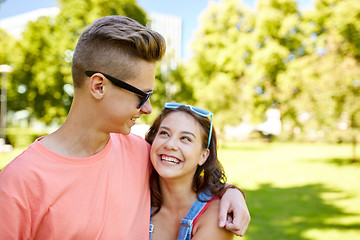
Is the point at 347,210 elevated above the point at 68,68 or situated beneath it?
situated beneath

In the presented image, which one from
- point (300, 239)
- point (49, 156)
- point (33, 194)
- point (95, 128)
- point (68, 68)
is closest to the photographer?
point (33, 194)

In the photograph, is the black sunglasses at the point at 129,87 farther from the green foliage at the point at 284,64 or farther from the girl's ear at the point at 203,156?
the green foliage at the point at 284,64

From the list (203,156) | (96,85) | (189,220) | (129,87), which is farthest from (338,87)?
(96,85)

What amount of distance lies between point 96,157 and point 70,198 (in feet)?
0.89

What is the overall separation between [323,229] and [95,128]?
19.0ft

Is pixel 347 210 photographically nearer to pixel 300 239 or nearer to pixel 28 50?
pixel 300 239

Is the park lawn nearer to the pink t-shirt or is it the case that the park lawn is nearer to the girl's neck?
the girl's neck

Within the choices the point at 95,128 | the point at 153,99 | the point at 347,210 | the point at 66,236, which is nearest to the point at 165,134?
the point at 95,128

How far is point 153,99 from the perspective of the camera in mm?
24078

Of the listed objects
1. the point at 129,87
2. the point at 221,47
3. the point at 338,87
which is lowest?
the point at 129,87

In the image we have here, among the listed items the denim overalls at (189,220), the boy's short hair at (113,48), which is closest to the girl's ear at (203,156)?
the denim overalls at (189,220)

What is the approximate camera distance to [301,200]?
841cm

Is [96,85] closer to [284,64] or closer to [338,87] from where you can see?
[338,87]

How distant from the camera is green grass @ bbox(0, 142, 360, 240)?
588 centimetres
